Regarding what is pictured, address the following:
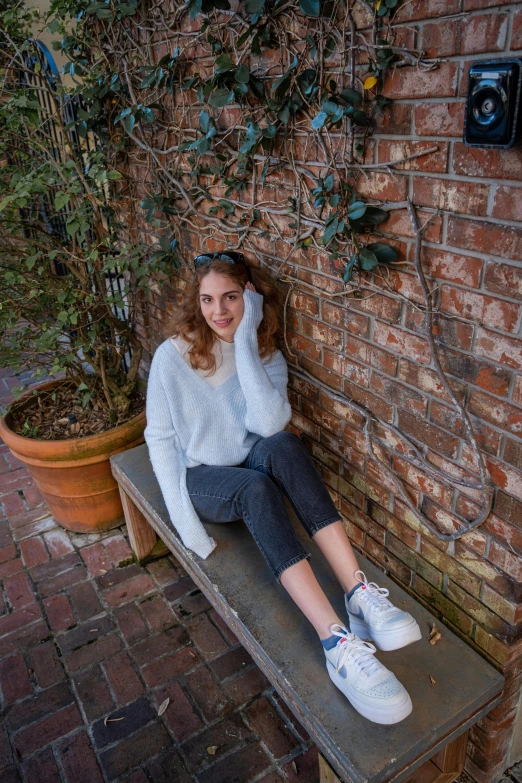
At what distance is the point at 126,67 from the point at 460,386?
2.22 metres

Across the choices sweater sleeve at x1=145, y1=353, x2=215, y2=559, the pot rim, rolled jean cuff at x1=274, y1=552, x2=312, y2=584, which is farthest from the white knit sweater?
the pot rim

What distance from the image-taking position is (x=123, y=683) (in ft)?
7.62

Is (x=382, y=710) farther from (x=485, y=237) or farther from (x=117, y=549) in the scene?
(x=117, y=549)

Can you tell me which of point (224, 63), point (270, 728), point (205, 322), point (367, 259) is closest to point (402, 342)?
point (367, 259)

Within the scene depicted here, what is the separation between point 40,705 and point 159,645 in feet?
1.59

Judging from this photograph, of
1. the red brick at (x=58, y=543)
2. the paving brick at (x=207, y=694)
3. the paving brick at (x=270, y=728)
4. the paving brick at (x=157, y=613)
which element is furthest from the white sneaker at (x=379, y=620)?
the red brick at (x=58, y=543)

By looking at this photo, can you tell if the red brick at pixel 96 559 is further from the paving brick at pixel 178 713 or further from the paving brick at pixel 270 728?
the paving brick at pixel 270 728

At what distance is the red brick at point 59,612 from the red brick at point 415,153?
223cm

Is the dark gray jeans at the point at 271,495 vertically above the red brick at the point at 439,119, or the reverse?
the red brick at the point at 439,119

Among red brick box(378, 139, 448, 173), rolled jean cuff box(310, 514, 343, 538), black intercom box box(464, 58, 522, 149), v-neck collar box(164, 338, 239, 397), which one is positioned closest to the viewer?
black intercom box box(464, 58, 522, 149)

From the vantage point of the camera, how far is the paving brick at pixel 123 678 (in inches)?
89.5

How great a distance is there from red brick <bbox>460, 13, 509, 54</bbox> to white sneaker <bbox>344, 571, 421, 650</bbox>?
1465mm

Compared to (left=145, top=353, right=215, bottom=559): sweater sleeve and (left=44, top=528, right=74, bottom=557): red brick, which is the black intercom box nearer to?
(left=145, top=353, right=215, bottom=559): sweater sleeve

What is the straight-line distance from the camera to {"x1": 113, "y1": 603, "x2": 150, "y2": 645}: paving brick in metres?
2.53
